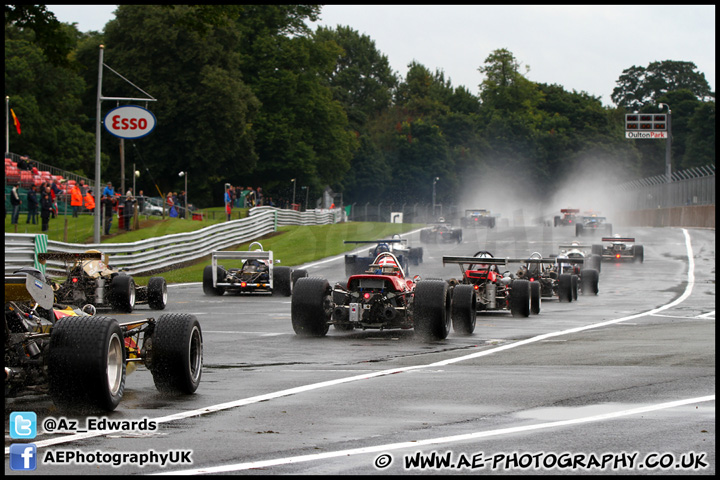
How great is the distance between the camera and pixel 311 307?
16.0 meters

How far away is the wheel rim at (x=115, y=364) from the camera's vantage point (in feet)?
27.8

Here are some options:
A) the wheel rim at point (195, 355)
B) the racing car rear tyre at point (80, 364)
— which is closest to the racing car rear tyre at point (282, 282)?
the wheel rim at point (195, 355)

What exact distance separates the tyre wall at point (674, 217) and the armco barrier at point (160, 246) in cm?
2969

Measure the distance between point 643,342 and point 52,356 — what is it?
10.8 metres

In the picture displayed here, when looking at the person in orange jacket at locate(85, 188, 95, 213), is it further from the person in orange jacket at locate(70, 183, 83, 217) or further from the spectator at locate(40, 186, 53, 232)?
the spectator at locate(40, 186, 53, 232)

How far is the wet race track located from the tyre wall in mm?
49836

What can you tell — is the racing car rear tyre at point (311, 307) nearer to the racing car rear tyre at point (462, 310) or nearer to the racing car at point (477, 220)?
the racing car rear tyre at point (462, 310)

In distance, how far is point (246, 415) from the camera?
8.63 m

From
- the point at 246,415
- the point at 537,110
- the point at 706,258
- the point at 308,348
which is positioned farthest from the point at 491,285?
the point at 537,110

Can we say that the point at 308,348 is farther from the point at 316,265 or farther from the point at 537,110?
the point at 537,110

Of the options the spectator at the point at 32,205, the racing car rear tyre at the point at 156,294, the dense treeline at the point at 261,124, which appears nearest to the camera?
the racing car rear tyre at the point at 156,294

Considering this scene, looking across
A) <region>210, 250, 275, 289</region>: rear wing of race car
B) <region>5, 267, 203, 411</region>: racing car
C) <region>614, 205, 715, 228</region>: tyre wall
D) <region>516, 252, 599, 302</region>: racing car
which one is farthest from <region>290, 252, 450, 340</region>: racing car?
<region>614, 205, 715, 228</region>: tyre wall

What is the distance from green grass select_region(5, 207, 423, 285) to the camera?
36.1 metres

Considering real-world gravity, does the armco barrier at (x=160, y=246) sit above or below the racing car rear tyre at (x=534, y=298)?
above
